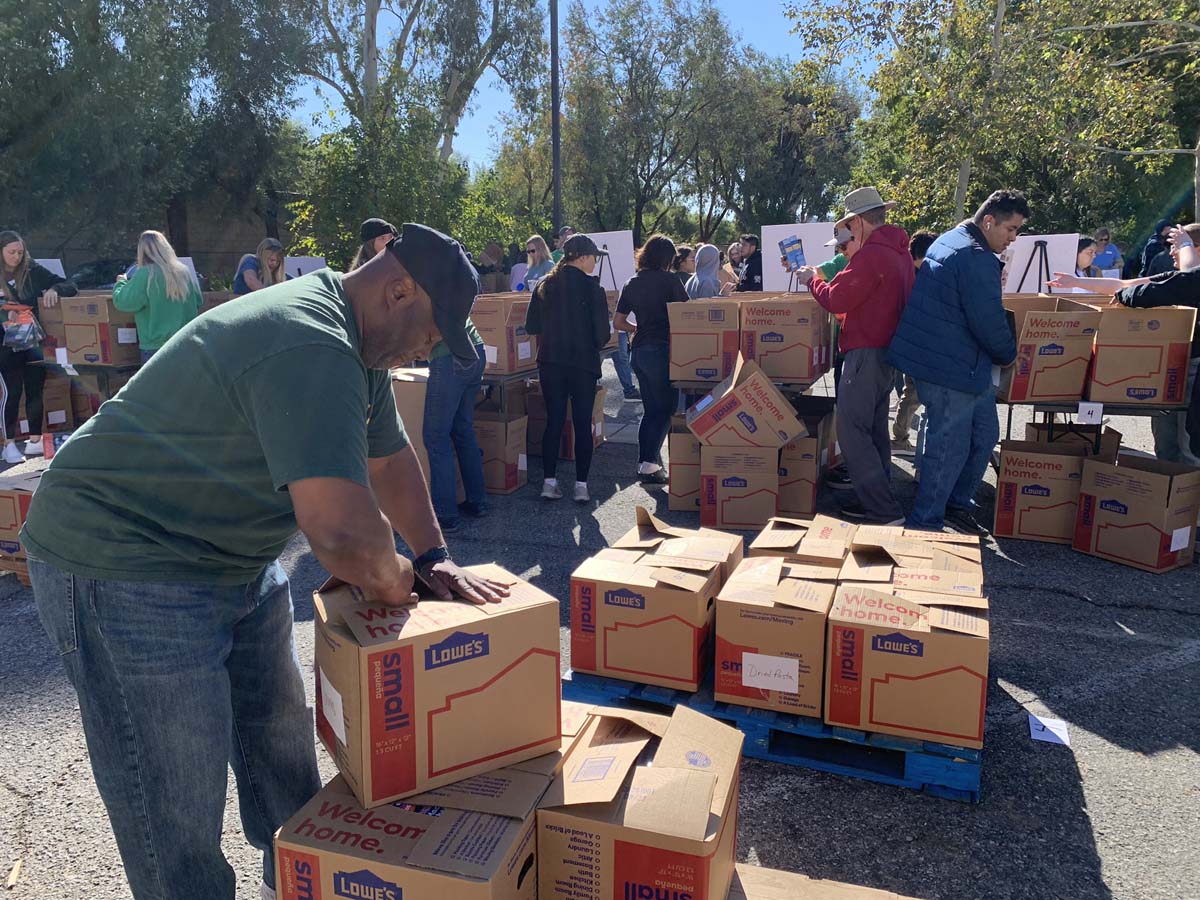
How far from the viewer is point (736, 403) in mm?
5766

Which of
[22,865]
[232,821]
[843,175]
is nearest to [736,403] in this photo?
[232,821]

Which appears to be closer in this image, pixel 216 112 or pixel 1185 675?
pixel 1185 675

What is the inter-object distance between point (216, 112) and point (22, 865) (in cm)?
2415

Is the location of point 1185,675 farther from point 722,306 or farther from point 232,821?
point 232,821

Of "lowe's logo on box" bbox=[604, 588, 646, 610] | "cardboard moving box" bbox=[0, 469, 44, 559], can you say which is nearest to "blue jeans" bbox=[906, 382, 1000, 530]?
"lowe's logo on box" bbox=[604, 588, 646, 610]

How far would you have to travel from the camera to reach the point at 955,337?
509 centimetres

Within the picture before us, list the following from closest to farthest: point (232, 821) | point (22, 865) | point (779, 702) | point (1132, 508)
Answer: point (22, 865) → point (232, 821) → point (779, 702) → point (1132, 508)

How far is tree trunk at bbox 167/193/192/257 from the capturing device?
79.3ft

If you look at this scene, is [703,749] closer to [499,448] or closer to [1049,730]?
[1049,730]

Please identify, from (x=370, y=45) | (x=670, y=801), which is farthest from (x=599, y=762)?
(x=370, y=45)

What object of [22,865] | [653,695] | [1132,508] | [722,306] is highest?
[722,306]

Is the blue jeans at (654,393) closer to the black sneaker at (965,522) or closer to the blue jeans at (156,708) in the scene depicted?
the black sneaker at (965,522)

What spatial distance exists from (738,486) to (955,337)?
5.51 ft

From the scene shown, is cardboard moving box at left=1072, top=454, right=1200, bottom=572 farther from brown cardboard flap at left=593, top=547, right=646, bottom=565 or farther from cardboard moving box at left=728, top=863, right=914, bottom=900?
cardboard moving box at left=728, top=863, right=914, bottom=900
